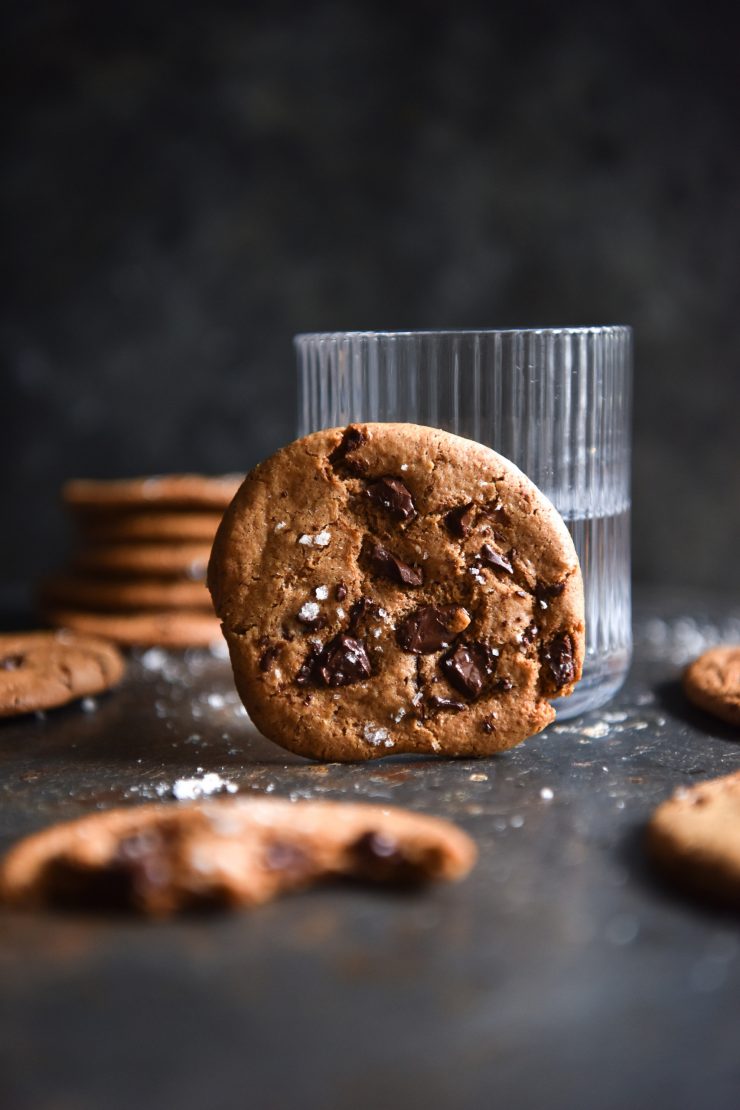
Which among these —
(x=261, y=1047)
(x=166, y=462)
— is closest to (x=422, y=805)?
(x=261, y=1047)

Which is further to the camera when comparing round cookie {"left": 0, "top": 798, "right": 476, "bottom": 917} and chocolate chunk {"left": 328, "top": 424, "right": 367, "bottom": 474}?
chocolate chunk {"left": 328, "top": 424, "right": 367, "bottom": 474}

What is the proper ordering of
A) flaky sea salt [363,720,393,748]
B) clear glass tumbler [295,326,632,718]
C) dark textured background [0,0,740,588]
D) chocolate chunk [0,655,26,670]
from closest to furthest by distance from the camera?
flaky sea salt [363,720,393,748]
clear glass tumbler [295,326,632,718]
chocolate chunk [0,655,26,670]
dark textured background [0,0,740,588]

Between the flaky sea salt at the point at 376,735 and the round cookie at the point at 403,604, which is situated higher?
the round cookie at the point at 403,604

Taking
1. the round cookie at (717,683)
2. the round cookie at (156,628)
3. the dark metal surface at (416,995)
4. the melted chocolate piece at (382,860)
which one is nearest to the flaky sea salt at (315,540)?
the dark metal surface at (416,995)

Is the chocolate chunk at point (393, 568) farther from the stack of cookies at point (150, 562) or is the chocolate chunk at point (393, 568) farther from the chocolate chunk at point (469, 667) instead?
the stack of cookies at point (150, 562)

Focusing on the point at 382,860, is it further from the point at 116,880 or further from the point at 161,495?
the point at 161,495

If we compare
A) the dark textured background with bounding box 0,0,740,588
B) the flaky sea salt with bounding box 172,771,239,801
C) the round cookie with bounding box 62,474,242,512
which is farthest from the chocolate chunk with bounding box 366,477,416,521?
Answer: the dark textured background with bounding box 0,0,740,588

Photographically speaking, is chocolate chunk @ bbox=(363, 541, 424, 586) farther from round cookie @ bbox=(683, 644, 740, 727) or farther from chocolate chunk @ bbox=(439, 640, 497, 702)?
round cookie @ bbox=(683, 644, 740, 727)
